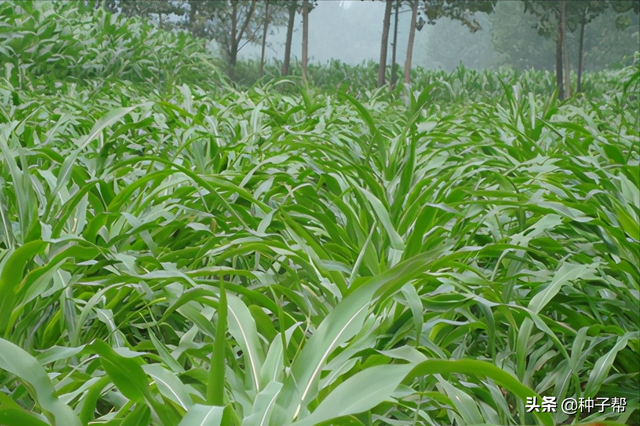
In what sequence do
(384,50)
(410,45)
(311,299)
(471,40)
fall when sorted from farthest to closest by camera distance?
1. (471,40)
2. (410,45)
3. (384,50)
4. (311,299)

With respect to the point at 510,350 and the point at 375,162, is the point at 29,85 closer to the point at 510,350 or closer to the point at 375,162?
the point at 375,162

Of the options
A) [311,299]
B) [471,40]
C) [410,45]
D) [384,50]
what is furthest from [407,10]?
[471,40]

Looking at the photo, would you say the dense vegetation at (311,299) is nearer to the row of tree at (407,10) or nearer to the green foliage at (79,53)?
the green foliage at (79,53)

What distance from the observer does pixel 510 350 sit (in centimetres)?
109

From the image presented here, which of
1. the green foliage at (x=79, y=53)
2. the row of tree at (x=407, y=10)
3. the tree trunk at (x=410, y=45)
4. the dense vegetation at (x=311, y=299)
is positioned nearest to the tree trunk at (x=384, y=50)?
the row of tree at (x=407, y=10)

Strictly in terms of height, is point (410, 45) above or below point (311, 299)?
above

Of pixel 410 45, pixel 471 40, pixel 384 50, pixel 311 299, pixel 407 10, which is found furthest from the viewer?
pixel 471 40

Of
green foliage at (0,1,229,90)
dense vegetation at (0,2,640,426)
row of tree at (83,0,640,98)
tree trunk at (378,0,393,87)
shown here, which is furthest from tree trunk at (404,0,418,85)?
dense vegetation at (0,2,640,426)

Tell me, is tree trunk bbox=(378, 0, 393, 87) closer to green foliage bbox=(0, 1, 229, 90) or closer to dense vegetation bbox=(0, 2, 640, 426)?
green foliage bbox=(0, 1, 229, 90)

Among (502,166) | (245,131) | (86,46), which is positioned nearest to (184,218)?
(502,166)

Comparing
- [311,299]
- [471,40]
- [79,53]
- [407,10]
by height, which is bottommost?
[311,299]

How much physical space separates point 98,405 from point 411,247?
602 millimetres

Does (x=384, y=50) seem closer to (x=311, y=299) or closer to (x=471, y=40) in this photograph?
(x=311, y=299)

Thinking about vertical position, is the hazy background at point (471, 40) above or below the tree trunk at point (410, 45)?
above
